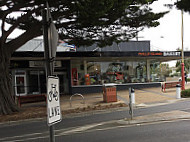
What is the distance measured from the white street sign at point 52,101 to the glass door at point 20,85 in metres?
16.1

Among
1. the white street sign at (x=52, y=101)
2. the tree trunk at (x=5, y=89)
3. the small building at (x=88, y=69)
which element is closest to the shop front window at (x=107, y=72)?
the small building at (x=88, y=69)

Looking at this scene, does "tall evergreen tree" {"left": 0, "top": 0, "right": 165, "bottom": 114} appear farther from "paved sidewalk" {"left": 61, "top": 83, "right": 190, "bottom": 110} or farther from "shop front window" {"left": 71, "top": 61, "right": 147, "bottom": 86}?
"shop front window" {"left": 71, "top": 61, "right": 147, "bottom": 86}

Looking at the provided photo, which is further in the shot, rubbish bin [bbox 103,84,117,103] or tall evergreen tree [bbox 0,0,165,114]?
rubbish bin [bbox 103,84,117,103]

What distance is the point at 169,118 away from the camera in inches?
280

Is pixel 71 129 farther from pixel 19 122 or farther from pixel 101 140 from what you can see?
pixel 19 122

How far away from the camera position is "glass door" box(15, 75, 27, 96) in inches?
675

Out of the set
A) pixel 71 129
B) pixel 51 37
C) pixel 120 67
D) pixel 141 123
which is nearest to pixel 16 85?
pixel 120 67

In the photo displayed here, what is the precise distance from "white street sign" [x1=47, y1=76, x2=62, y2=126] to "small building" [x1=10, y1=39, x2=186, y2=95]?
12.9 m

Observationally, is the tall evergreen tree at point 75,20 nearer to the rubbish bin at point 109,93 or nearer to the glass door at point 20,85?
the rubbish bin at point 109,93

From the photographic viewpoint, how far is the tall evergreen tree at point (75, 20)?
7625 millimetres

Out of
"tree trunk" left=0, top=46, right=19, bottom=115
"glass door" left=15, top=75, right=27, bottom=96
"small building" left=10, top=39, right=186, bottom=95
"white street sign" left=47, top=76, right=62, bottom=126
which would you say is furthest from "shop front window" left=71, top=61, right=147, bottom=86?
"white street sign" left=47, top=76, right=62, bottom=126

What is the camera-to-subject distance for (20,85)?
17.3 metres

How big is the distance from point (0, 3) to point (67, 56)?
8.03 metres

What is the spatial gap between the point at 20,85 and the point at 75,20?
35.5 ft
